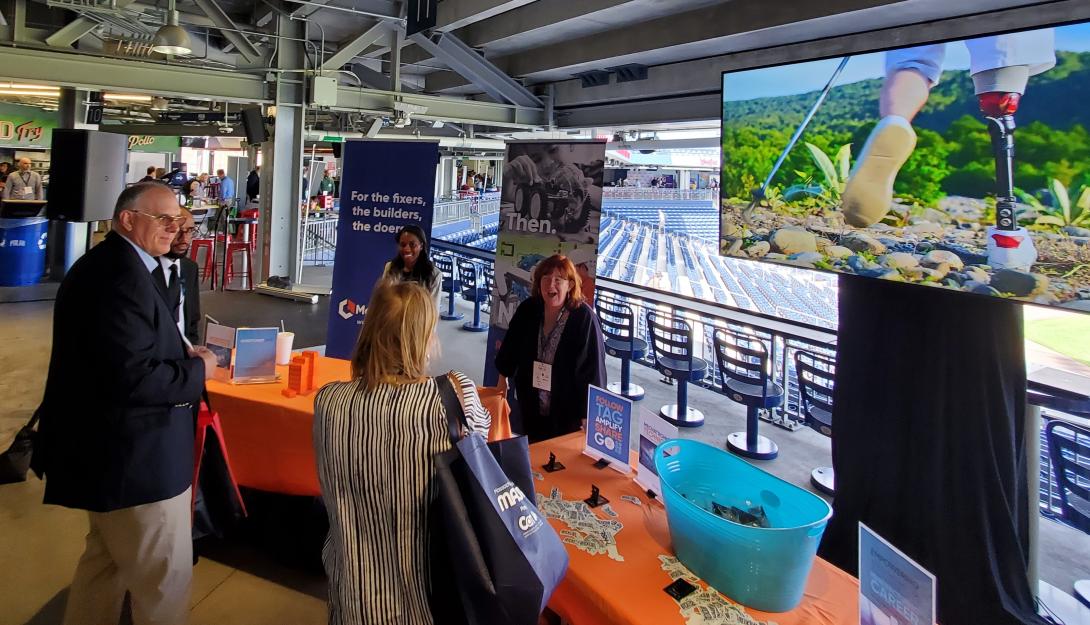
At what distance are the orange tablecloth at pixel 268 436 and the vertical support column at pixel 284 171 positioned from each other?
15.7 ft

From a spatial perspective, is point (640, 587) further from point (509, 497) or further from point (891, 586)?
point (891, 586)

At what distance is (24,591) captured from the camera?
239cm

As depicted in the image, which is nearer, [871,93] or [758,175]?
[871,93]

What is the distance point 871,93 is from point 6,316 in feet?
27.8

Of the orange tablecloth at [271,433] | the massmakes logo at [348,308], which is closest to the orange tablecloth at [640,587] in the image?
the orange tablecloth at [271,433]

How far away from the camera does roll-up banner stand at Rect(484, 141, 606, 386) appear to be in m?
3.58

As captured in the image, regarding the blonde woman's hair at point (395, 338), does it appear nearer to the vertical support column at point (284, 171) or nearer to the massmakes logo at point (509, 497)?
the massmakes logo at point (509, 497)

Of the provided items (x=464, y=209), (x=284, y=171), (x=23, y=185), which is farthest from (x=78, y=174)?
(x=464, y=209)

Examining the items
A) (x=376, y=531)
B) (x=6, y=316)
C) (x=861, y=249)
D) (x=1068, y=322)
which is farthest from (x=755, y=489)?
(x=6, y=316)

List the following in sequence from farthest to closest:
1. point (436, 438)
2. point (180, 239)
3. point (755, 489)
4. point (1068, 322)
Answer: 1. point (180, 239)
2. point (1068, 322)
3. point (755, 489)
4. point (436, 438)

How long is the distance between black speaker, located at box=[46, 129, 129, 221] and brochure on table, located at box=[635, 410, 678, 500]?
5.86m

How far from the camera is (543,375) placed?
274cm

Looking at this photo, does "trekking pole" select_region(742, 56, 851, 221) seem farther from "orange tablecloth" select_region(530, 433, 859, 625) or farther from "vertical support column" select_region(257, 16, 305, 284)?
"vertical support column" select_region(257, 16, 305, 284)

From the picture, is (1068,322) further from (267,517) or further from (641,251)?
(641,251)
